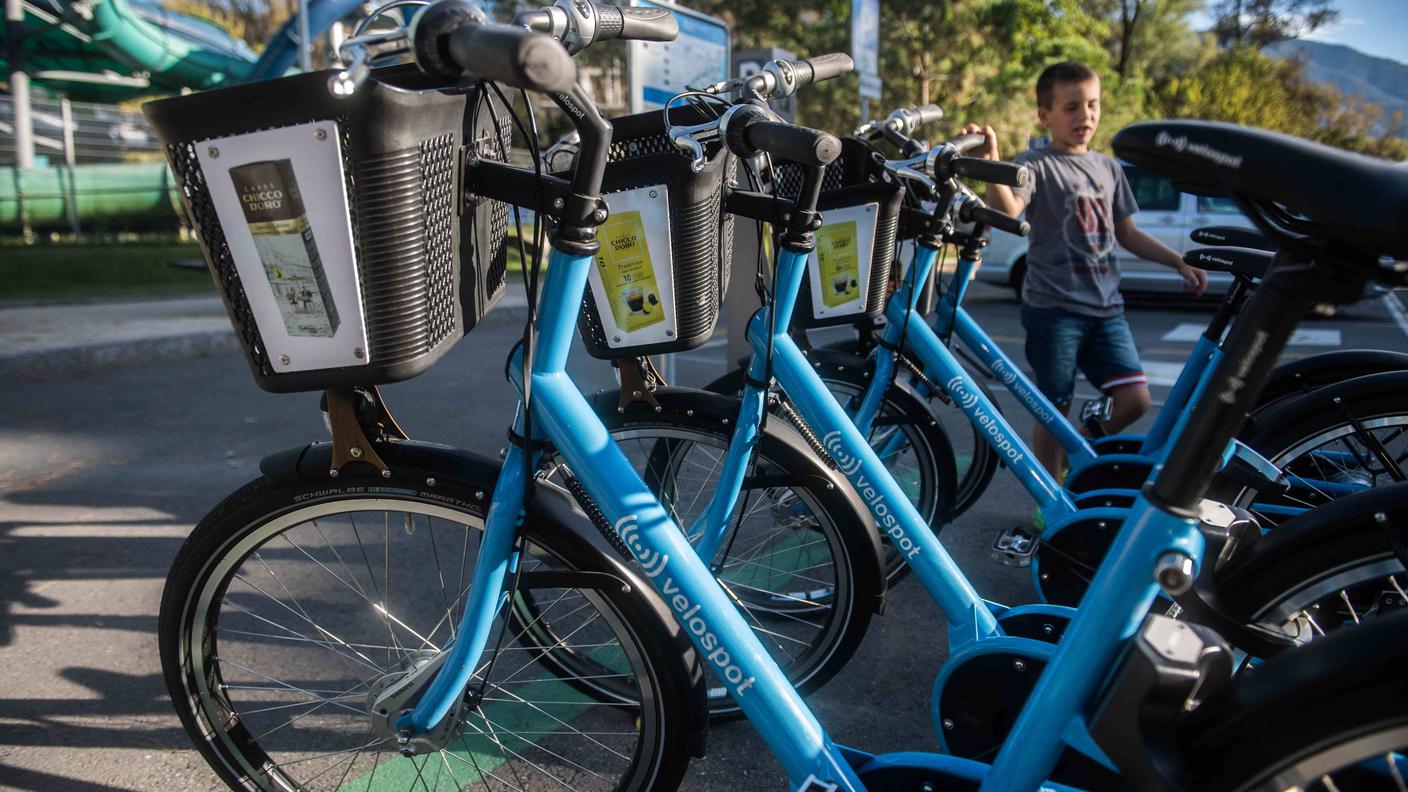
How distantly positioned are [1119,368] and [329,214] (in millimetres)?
3103

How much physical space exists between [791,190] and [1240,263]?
1.27 metres

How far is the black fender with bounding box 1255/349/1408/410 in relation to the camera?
263 cm

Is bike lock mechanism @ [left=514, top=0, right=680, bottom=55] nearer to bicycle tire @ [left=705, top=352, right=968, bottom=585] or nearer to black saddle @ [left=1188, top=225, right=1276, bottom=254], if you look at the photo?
bicycle tire @ [left=705, top=352, right=968, bottom=585]

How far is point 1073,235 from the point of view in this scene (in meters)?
3.56

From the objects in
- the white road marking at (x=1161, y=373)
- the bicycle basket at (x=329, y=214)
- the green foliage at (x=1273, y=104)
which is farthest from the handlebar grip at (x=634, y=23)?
the green foliage at (x=1273, y=104)

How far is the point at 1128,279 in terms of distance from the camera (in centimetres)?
1073

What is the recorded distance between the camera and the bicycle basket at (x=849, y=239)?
261 centimetres

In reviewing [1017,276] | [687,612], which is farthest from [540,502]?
[1017,276]

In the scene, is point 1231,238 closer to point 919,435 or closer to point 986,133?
point 986,133

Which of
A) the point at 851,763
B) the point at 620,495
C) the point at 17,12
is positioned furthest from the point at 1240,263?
the point at 17,12

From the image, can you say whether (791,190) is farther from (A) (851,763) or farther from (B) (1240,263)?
(A) (851,763)

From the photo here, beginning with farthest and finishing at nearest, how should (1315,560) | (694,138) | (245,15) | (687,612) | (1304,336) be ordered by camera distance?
(245,15) → (1304,336) → (694,138) → (687,612) → (1315,560)

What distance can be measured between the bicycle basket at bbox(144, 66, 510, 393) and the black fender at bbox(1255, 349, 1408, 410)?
229 centimetres

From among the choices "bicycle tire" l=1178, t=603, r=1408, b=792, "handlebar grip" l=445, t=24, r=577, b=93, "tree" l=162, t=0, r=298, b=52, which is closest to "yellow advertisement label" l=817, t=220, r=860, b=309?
"handlebar grip" l=445, t=24, r=577, b=93
